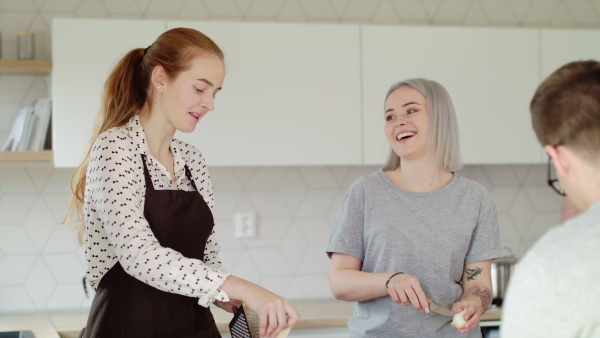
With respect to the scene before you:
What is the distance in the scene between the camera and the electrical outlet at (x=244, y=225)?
337 centimetres

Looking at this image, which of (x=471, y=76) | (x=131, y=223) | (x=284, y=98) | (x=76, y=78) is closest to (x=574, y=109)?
(x=131, y=223)

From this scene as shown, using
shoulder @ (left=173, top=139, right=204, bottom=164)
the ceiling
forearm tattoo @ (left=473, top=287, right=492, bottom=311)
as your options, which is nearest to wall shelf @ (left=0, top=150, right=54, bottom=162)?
the ceiling

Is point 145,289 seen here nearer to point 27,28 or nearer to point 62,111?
point 62,111

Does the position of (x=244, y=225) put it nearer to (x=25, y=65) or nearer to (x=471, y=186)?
(x=25, y=65)

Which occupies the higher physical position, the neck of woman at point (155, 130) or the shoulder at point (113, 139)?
the neck of woman at point (155, 130)

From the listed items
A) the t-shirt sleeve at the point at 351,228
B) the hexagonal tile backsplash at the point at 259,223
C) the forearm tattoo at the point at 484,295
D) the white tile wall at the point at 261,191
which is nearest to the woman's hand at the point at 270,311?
the t-shirt sleeve at the point at 351,228

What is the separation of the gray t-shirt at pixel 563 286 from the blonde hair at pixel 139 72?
40.0 inches

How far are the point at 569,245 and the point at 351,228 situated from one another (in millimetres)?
1034

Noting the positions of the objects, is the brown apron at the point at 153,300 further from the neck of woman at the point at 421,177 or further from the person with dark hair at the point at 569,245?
the person with dark hair at the point at 569,245

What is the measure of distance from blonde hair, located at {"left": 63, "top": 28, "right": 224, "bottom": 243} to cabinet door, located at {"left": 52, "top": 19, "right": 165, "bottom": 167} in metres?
1.12

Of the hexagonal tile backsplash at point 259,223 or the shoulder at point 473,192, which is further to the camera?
the hexagonal tile backsplash at point 259,223

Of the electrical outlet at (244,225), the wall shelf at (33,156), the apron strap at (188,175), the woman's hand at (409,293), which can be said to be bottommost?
the woman's hand at (409,293)

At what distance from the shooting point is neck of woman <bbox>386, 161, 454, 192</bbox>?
2008mm

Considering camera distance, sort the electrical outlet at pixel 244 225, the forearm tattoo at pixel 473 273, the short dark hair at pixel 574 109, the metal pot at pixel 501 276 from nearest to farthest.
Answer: the short dark hair at pixel 574 109
the forearm tattoo at pixel 473 273
the metal pot at pixel 501 276
the electrical outlet at pixel 244 225
